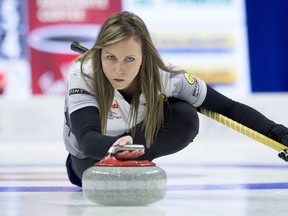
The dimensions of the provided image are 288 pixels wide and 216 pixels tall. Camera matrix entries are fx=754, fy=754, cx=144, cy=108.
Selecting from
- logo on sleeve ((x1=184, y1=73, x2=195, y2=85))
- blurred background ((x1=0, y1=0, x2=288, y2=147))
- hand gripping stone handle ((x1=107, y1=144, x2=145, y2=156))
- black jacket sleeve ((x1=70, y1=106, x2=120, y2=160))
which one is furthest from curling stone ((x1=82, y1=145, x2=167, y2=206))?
blurred background ((x1=0, y1=0, x2=288, y2=147))

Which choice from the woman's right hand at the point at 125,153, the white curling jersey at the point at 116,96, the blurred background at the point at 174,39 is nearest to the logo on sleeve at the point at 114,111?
the white curling jersey at the point at 116,96

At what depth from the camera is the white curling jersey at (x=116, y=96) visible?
216 centimetres

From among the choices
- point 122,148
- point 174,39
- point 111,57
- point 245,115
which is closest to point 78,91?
point 111,57

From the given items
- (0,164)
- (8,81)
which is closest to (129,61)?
(0,164)

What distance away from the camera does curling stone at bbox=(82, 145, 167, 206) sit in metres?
1.79

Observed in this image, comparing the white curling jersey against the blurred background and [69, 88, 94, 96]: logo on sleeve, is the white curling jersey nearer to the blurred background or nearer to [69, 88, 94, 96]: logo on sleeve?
[69, 88, 94, 96]: logo on sleeve

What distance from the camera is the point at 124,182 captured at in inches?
70.3

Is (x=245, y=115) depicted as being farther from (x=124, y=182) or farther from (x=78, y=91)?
(x=124, y=182)

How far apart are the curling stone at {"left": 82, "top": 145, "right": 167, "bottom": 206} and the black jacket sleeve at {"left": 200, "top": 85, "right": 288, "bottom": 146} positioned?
22.6 inches

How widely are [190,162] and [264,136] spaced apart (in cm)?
204

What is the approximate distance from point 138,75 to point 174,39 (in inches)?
187

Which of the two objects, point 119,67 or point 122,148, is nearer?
point 122,148

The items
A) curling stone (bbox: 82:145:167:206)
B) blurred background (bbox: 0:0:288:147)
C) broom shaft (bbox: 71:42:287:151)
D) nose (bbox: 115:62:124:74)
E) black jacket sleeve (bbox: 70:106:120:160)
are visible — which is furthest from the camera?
blurred background (bbox: 0:0:288:147)

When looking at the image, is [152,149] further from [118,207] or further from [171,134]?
[118,207]
